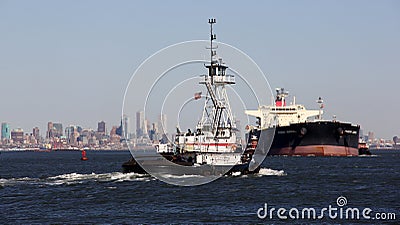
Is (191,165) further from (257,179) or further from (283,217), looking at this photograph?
(283,217)

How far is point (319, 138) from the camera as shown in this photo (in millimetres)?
128375

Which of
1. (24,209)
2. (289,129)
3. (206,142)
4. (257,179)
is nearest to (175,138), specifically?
(206,142)

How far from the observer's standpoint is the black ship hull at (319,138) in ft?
414

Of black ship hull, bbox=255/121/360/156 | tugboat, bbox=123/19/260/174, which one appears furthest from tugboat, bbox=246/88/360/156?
tugboat, bbox=123/19/260/174

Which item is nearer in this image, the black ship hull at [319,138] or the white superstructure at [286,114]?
the black ship hull at [319,138]

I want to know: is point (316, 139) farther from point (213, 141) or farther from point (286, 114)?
point (213, 141)

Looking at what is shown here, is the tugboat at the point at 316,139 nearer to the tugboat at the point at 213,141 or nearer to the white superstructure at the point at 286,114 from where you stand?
the white superstructure at the point at 286,114

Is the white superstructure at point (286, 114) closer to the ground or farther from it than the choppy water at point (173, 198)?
farther from it

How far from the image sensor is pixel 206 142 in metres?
67.1

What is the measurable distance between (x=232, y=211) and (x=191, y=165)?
68.0 feet

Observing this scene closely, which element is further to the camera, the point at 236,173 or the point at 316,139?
the point at 316,139

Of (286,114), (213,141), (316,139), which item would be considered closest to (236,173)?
(213,141)

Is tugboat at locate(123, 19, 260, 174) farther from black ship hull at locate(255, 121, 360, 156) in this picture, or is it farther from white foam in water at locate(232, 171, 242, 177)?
black ship hull at locate(255, 121, 360, 156)

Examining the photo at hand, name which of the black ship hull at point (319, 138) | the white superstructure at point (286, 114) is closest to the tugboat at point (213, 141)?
the black ship hull at point (319, 138)
